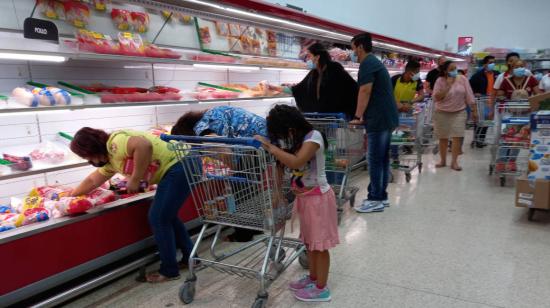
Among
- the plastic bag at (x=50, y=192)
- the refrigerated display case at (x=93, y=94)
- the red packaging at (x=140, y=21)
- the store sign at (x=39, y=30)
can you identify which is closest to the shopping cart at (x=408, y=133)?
the refrigerated display case at (x=93, y=94)

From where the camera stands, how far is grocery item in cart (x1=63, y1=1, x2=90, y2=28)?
312cm

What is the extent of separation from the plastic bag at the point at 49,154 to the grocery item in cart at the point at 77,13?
3.55 ft

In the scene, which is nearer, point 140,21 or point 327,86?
point 140,21

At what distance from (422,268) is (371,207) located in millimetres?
1356

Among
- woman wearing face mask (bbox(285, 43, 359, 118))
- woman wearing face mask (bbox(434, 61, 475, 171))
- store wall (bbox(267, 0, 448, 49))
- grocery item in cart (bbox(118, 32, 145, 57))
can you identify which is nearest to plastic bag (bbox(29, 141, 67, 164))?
grocery item in cart (bbox(118, 32, 145, 57))

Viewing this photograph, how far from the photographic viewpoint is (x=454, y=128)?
19.4ft

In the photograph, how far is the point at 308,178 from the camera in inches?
92.9

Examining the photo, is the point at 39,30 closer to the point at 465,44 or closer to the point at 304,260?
the point at 304,260

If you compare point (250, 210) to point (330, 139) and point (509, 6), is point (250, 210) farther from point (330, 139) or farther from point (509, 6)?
point (509, 6)

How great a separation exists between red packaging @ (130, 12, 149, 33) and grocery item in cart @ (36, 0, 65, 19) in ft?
2.20

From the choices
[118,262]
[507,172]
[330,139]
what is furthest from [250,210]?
[507,172]

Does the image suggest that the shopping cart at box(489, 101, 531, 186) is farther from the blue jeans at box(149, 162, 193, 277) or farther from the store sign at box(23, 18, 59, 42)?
the store sign at box(23, 18, 59, 42)

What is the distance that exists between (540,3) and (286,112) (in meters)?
16.0

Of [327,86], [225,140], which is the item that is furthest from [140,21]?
[225,140]
